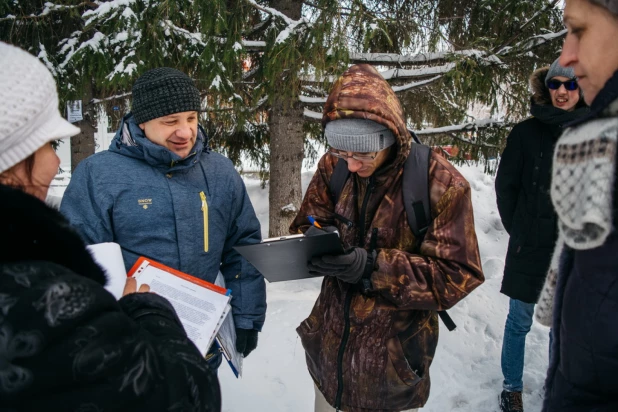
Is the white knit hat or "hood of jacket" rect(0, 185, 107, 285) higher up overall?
the white knit hat

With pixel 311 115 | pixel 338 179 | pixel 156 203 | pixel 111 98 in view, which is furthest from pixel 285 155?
pixel 156 203

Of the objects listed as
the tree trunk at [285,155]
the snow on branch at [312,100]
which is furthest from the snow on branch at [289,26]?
the snow on branch at [312,100]

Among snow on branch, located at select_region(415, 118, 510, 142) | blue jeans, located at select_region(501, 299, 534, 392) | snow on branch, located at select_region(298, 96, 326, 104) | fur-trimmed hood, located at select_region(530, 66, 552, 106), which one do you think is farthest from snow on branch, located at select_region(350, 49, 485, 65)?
blue jeans, located at select_region(501, 299, 534, 392)

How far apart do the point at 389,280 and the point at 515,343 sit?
1790 mm

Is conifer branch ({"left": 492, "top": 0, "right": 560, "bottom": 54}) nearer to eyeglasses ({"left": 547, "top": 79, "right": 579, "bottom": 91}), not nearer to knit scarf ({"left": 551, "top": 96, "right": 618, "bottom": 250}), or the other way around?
eyeglasses ({"left": 547, "top": 79, "right": 579, "bottom": 91})

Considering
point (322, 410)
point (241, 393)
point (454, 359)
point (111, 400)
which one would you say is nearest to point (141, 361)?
point (111, 400)

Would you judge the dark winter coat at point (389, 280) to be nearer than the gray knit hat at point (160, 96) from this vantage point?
Yes

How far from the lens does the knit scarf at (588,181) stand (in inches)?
37.6

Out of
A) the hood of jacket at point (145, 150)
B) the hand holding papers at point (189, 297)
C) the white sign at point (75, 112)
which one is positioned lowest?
the hand holding papers at point (189, 297)

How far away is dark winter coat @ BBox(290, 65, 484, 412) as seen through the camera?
74.4 inches

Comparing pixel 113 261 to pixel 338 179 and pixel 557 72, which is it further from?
pixel 557 72

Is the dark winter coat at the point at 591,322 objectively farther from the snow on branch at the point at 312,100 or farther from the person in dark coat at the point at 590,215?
the snow on branch at the point at 312,100

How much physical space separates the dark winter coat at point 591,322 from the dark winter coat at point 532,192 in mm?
2017

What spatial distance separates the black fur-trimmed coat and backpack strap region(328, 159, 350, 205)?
1311 millimetres
